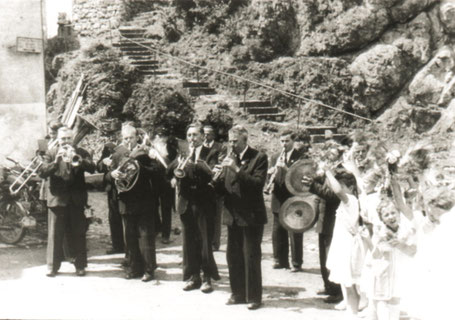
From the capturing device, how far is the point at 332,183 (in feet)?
22.7

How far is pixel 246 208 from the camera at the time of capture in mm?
7781

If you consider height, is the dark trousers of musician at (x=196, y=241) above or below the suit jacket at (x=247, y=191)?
below

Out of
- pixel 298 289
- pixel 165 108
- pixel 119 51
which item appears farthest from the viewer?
pixel 119 51

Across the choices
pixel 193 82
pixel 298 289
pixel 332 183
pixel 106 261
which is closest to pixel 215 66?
pixel 193 82

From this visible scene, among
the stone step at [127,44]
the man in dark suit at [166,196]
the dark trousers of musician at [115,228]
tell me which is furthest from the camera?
the stone step at [127,44]

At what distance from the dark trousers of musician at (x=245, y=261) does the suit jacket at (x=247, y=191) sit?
110 mm

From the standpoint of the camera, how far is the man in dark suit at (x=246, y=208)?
7.70 meters

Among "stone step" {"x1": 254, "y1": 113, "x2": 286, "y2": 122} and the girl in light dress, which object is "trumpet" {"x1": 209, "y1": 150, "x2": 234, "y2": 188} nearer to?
the girl in light dress

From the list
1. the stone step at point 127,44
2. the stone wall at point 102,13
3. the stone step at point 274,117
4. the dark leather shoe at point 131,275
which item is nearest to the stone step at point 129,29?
the stone wall at point 102,13

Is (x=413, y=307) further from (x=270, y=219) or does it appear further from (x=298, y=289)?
(x=270, y=219)

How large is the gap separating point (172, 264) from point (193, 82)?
35.1 feet

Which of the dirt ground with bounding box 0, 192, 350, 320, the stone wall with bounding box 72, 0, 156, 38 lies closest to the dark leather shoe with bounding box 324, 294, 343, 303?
the dirt ground with bounding box 0, 192, 350, 320

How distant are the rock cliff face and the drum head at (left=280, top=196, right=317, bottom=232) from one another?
10.5 m

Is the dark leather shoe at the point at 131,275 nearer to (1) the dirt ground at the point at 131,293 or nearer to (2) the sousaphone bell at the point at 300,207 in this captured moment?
(1) the dirt ground at the point at 131,293
